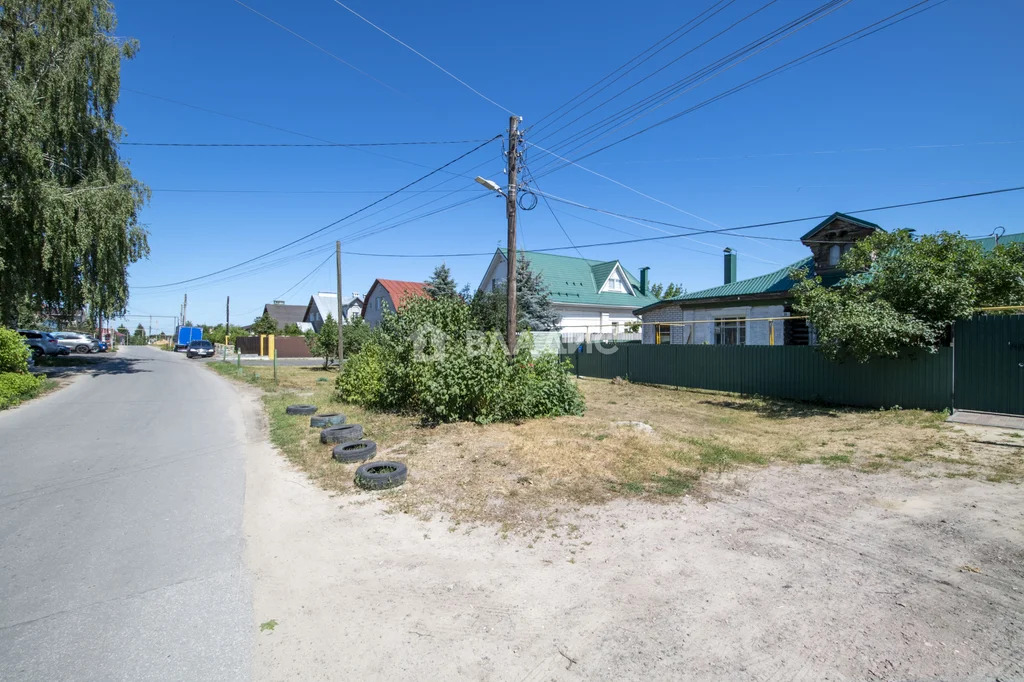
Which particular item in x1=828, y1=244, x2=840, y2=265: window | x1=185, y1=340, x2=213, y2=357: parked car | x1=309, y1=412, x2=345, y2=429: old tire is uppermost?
x1=828, y1=244, x2=840, y2=265: window

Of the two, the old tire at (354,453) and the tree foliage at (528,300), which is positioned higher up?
the tree foliage at (528,300)

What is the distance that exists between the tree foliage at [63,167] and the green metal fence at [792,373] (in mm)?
20155

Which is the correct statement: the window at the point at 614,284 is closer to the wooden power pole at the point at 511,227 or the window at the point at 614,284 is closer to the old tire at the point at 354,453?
the wooden power pole at the point at 511,227

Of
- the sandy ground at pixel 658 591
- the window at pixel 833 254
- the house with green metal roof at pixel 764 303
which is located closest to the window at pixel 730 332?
the house with green metal roof at pixel 764 303

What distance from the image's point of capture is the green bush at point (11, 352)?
15062 millimetres

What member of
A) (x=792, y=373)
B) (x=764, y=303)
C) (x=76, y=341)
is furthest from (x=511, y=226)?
(x=76, y=341)

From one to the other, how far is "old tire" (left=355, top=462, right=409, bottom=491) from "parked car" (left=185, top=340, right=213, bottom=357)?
145ft

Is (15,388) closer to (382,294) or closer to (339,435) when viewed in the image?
(339,435)

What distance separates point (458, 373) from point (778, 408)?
845 centimetres

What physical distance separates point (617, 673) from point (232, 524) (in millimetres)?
4098

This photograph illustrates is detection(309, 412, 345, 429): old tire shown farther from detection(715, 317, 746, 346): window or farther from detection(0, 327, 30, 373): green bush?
detection(715, 317, 746, 346): window

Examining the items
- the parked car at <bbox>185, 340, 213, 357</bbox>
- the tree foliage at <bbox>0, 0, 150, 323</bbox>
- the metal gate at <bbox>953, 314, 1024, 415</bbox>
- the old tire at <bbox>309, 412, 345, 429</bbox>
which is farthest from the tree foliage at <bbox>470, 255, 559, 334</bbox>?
the parked car at <bbox>185, 340, 213, 357</bbox>

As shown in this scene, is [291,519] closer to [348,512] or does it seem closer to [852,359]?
[348,512]

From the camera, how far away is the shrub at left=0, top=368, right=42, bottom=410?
12.7m
